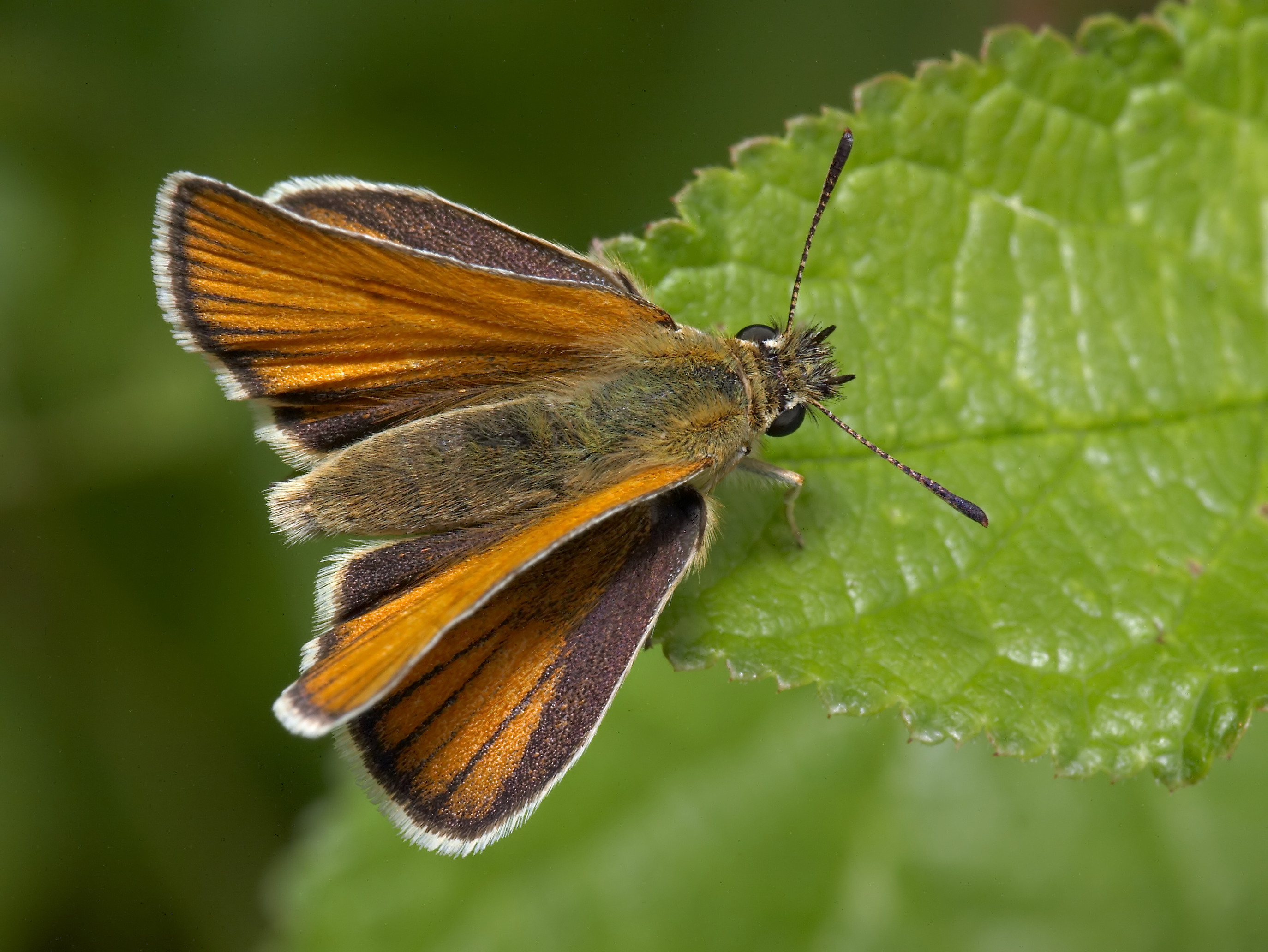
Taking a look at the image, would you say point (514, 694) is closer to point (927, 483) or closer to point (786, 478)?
point (786, 478)

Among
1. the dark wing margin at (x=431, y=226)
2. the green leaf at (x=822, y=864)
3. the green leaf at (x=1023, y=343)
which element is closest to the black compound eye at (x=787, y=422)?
the green leaf at (x=1023, y=343)

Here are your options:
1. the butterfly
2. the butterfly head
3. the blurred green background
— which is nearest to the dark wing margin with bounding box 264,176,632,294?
the butterfly

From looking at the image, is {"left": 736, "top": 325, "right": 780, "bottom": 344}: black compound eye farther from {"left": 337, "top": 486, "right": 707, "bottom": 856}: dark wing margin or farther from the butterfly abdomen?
{"left": 337, "top": 486, "right": 707, "bottom": 856}: dark wing margin

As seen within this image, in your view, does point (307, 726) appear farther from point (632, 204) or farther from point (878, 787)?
point (632, 204)

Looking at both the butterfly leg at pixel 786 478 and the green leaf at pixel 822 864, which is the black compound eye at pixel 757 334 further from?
the green leaf at pixel 822 864

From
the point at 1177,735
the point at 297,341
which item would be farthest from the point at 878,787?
the point at 297,341
